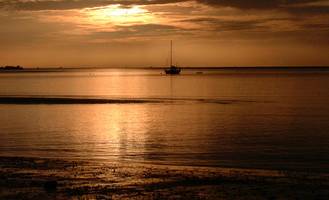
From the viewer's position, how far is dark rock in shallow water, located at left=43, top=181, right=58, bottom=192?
16281 mm

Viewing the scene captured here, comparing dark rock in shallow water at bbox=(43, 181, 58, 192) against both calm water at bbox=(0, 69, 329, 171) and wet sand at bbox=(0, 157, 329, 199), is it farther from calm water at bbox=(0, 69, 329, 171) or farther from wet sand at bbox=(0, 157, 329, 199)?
calm water at bbox=(0, 69, 329, 171)

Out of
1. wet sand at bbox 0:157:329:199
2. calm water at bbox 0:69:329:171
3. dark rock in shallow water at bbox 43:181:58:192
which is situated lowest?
calm water at bbox 0:69:329:171

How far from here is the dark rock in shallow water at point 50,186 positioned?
641 inches

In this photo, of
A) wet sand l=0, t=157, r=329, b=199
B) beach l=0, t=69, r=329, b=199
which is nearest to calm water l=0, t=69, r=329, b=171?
beach l=0, t=69, r=329, b=199

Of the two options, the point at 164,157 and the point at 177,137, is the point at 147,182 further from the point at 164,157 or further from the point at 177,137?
the point at 177,137

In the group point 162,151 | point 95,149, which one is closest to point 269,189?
point 162,151

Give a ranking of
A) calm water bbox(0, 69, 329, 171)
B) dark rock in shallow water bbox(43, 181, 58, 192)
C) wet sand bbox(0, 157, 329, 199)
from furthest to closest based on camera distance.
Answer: calm water bbox(0, 69, 329, 171) → dark rock in shallow water bbox(43, 181, 58, 192) → wet sand bbox(0, 157, 329, 199)

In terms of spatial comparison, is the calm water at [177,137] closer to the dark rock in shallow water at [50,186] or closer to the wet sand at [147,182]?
the wet sand at [147,182]

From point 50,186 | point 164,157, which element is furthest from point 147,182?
point 164,157

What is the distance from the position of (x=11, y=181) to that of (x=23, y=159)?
5.30 m

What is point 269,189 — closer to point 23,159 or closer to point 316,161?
point 316,161

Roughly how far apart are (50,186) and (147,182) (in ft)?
10.6

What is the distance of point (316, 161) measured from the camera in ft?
76.8

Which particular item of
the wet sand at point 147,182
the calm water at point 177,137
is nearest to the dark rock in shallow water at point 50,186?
the wet sand at point 147,182
